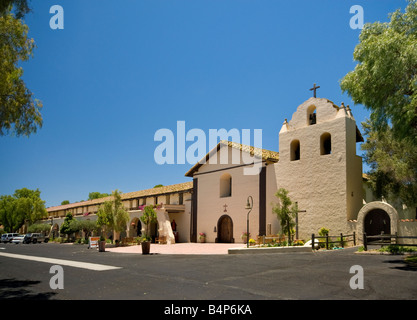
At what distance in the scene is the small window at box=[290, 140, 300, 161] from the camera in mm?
26672

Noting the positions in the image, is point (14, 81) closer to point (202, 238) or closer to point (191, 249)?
point (191, 249)

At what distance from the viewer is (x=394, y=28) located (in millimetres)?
14242

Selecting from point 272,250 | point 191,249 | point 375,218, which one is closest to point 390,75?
point 272,250

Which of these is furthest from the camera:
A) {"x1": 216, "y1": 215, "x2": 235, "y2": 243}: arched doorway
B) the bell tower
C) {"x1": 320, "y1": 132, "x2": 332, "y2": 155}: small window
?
{"x1": 216, "y1": 215, "x2": 235, "y2": 243}: arched doorway

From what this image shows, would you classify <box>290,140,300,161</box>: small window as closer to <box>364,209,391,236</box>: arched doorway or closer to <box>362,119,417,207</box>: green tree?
<box>362,119,417,207</box>: green tree

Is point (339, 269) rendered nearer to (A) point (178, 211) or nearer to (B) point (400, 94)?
(B) point (400, 94)

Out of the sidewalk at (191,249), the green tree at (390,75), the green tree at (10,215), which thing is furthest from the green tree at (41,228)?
the green tree at (390,75)

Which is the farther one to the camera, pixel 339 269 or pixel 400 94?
pixel 400 94

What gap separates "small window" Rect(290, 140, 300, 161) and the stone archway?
680cm

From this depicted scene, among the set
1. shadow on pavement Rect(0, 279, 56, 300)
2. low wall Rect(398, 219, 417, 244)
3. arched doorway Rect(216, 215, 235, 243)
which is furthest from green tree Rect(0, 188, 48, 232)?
low wall Rect(398, 219, 417, 244)
